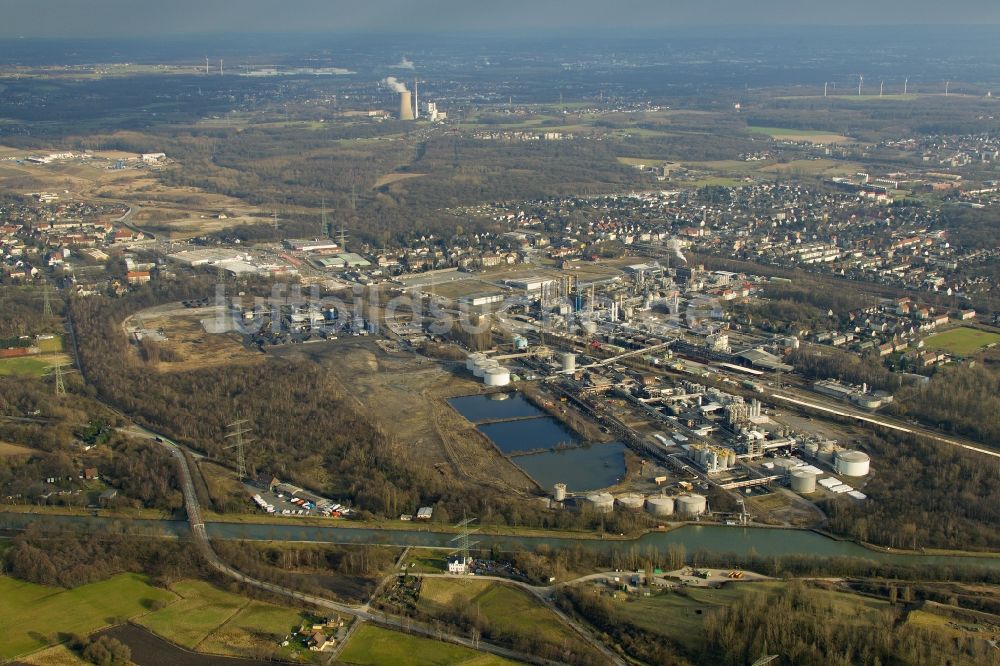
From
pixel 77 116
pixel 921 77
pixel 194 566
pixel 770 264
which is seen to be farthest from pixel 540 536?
pixel 921 77

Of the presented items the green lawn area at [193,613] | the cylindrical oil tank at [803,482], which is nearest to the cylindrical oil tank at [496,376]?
the cylindrical oil tank at [803,482]

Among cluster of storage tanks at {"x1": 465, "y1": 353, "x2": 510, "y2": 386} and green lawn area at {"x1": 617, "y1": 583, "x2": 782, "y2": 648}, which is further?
cluster of storage tanks at {"x1": 465, "y1": 353, "x2": 510, "y2": 386}

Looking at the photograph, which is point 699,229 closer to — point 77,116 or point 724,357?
point 724,357

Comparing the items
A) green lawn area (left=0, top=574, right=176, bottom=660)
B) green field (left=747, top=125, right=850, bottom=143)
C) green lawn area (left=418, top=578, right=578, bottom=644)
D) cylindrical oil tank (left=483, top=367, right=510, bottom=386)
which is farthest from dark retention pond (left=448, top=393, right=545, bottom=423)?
green field (left=747, top=125, right=850, bottom=143)

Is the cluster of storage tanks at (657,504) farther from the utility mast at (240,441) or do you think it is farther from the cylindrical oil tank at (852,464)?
the utility mast at (240,441)

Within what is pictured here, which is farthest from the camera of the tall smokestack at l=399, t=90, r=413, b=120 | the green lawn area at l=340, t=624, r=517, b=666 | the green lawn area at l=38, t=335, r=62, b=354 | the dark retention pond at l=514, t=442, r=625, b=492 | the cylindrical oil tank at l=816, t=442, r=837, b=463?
the tall smokestack at l=399, t=90, r=413, b=120

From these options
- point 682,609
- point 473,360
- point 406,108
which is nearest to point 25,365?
point 473,360

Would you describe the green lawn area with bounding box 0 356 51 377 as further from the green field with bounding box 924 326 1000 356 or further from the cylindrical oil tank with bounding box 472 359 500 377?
the green field with bounding box 924 326 1000 356
